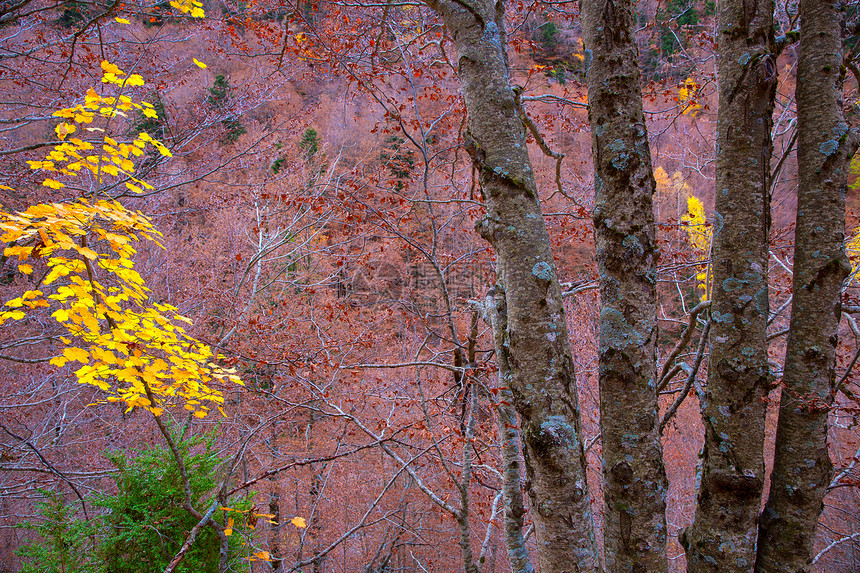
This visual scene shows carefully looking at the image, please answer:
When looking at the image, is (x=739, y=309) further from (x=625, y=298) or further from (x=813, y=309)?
(x=625, y=298)

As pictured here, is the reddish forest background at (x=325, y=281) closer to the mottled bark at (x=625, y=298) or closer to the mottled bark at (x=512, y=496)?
the mottled bark at (x=512, y=496)

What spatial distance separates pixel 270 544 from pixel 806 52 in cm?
932

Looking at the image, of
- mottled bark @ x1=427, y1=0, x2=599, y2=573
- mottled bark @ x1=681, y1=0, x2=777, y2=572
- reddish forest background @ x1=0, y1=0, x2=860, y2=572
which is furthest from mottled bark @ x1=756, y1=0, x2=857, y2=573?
reddish forest background @ x1=0, y1=0, x2=860, y2=572

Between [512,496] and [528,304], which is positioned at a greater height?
[528,304]

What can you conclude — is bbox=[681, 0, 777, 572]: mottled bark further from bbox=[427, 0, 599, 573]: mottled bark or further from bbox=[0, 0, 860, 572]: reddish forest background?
bbox=[0, 0, 860, 572]: reddish forest background

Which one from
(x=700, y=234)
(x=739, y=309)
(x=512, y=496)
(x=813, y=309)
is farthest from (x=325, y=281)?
(x=813, y=309)

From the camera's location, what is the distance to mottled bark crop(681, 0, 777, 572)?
163 centimetres

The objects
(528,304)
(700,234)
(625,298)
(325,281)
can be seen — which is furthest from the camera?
(325,281)

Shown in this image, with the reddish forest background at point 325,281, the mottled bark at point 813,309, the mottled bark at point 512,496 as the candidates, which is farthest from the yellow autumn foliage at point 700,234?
the mottled bark at point 512,496

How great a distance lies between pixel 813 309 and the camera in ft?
5.60

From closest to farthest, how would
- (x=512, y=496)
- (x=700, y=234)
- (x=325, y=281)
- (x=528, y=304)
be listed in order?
(x=528, y=304)
(x=512, y=496)
(x=700, y=234)
(x=325, y=281)

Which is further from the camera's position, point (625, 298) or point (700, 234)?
point (700, 234)

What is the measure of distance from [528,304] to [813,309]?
3.70 ft

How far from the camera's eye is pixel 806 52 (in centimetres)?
Result: 175
